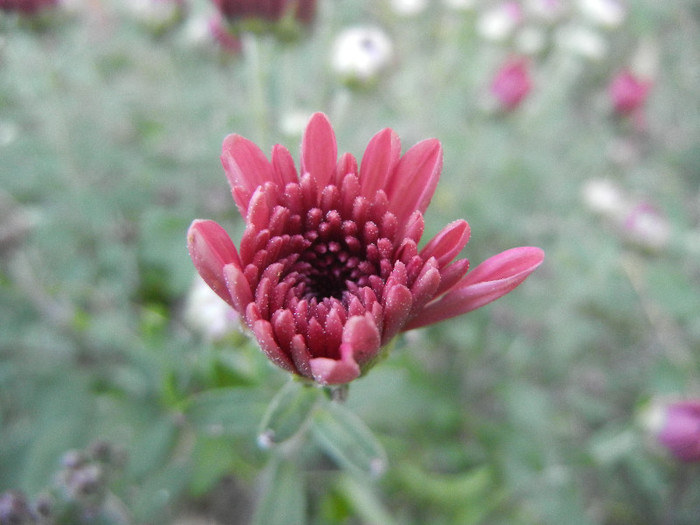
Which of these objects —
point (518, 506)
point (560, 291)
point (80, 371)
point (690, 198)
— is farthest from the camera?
point (690, 198)

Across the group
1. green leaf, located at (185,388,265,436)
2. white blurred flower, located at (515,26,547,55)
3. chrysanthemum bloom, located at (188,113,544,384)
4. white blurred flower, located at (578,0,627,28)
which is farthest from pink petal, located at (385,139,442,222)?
white blurred flower, located at (578,0,627,28)

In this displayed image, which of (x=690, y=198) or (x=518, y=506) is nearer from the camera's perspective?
(x=518, y=506)

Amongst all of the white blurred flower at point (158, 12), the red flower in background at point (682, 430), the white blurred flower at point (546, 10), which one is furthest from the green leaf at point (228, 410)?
the white blurred flower at point (546, 10)

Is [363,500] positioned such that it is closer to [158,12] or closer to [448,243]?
[448,243]

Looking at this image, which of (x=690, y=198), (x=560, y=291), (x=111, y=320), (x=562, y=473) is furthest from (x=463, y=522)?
(x=690, y=198)

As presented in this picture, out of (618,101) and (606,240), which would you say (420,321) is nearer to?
(606,240)

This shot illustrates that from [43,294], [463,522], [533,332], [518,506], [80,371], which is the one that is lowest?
[518,506]

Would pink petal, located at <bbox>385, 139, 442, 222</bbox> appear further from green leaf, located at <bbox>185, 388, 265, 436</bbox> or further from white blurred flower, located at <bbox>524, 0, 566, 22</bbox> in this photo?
white blurred flower, located at <bbox>524, 0, 566, 22</bbox>

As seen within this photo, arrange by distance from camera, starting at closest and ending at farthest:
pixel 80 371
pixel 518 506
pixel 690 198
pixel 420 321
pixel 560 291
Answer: pixel 420 321, pixel 80 371, pixel 518 506, pixel 560 291, pixel 690 198
